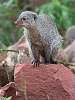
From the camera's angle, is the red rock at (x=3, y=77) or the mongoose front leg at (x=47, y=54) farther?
the red rock at (x=3, y=77)

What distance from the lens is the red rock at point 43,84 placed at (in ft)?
12.2

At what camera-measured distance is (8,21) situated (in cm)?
852

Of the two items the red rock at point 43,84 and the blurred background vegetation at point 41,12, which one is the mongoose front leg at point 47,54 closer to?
the red rock at point 43,84

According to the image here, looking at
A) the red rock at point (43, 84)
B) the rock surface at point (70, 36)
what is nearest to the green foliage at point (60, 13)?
the rock surface at point (70, 36)

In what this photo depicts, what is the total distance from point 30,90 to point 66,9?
15.4 feet

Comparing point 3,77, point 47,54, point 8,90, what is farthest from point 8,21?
point 8,90

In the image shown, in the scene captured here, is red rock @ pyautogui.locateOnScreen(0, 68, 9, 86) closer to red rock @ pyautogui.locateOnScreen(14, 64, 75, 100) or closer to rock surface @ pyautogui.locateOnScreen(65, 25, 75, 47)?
red rock @ pyautogui.locateOnScreen(14, 64, 75, 100)

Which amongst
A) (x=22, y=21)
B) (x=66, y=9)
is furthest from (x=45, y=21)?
(x=66, y=9)

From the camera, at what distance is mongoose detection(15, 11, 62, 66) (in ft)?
13.9

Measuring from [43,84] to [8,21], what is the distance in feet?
16.1

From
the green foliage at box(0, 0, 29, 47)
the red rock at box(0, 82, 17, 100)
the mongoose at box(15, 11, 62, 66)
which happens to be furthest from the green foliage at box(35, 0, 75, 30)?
the red rock at box(0, 82, 17, 100)

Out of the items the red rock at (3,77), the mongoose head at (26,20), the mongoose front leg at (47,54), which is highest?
the mongoose head at (26,20)

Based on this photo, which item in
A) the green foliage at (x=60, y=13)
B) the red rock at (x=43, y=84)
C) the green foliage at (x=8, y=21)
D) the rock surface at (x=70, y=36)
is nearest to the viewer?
the red rock at (x=43, y=84)

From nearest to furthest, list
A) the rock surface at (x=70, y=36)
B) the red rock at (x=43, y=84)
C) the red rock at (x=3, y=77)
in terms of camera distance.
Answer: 1. the red rock at (x=43, y=84)
2. the red rock at (x=3, y=77)
3. the rock surface at (x=70, y=36)
